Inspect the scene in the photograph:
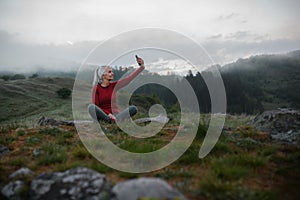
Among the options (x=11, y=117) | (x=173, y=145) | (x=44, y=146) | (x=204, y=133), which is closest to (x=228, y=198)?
(x=173, y=145)

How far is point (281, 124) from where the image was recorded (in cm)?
869

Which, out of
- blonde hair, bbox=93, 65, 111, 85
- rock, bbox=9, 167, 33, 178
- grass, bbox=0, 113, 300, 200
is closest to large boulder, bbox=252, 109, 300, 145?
grass, bbox=0, 113, 300, 200

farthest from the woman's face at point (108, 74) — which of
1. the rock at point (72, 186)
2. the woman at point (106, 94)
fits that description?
the rock at point (72, 186)

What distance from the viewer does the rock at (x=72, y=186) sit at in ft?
13.3

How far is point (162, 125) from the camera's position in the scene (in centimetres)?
974

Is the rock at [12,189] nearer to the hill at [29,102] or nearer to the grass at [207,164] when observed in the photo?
the grass at [207,164]

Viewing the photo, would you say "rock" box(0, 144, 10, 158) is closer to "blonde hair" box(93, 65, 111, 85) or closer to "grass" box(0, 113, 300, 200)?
"grass" box(0, 113, 300, 200)

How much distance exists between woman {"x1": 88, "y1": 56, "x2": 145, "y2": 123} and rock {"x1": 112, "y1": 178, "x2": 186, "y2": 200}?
6.29 m

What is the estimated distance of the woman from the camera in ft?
33.3

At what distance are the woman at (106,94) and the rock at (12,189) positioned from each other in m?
5.57

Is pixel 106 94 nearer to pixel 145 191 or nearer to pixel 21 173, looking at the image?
pixel 21 173

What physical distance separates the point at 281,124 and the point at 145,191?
682 centimetres

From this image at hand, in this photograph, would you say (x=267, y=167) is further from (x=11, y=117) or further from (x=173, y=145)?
(x=11, y=117)

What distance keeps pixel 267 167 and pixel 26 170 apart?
5004mm
